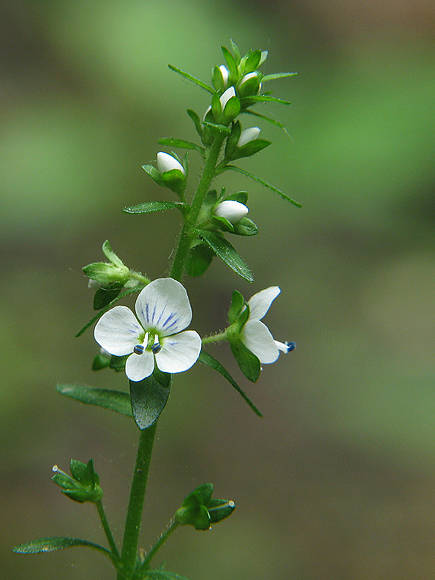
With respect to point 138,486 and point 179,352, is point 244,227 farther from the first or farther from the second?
point 138,486

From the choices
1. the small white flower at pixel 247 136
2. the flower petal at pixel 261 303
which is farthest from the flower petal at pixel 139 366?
the small white flower at pixel 247 136

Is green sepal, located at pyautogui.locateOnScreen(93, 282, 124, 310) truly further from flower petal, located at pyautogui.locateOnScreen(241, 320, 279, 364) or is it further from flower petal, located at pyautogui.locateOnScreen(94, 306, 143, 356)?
flower petal, located at pyautogui.locateOnScreen(241, 320, 279, 364)

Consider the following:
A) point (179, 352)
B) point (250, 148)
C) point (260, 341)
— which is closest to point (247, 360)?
point (260, 341)

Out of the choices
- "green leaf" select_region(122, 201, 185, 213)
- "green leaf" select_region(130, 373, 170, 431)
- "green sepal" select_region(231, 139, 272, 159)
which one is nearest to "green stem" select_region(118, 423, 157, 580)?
"green leaf" select_region(130, 373, 170, 431)

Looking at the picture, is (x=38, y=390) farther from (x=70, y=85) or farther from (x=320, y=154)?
(x=70, y=85)

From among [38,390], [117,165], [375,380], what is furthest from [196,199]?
[117,165]
